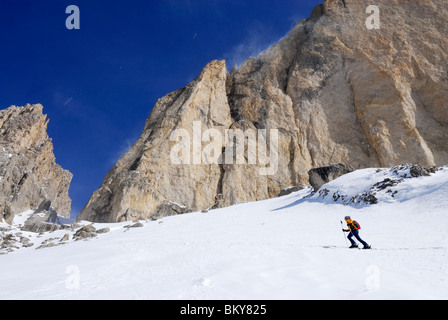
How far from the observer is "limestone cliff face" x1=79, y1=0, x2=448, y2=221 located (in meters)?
43.7

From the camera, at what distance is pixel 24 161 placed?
45.2m

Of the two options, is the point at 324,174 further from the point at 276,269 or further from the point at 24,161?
the point at 24,161

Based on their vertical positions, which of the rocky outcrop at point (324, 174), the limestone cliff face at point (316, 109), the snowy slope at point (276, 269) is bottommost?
the snowy slope at point (276, 269)

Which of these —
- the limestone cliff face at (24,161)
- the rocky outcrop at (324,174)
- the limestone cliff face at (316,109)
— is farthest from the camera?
the limestone cliff face at (316,109)

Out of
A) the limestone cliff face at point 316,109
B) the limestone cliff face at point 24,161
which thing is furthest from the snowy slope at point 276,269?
the limestone cliff face at point 24,161

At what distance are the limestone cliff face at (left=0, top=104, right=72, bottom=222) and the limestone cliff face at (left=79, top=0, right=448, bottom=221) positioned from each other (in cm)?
1029

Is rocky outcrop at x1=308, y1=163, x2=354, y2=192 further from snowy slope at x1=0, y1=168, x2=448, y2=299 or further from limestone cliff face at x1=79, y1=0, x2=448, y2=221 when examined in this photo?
limestone cliff face at x1=79, y1=0, x2=448, y2=221

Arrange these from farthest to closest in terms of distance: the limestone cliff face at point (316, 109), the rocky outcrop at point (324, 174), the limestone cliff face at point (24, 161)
Answer: the limestone cliff face at point (316, 109), the limestone cliff face at point (24, 161), the rocky outcrop at point (324, 174)

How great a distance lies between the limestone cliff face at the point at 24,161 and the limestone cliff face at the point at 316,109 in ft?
33.8

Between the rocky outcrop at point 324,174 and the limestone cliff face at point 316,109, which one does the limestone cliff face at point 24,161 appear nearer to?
the limestone cliff face at point 316,109

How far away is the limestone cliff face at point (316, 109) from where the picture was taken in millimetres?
43656

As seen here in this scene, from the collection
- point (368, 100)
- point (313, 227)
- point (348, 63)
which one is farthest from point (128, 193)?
point (348, 63)

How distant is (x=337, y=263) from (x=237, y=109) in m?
51.4
